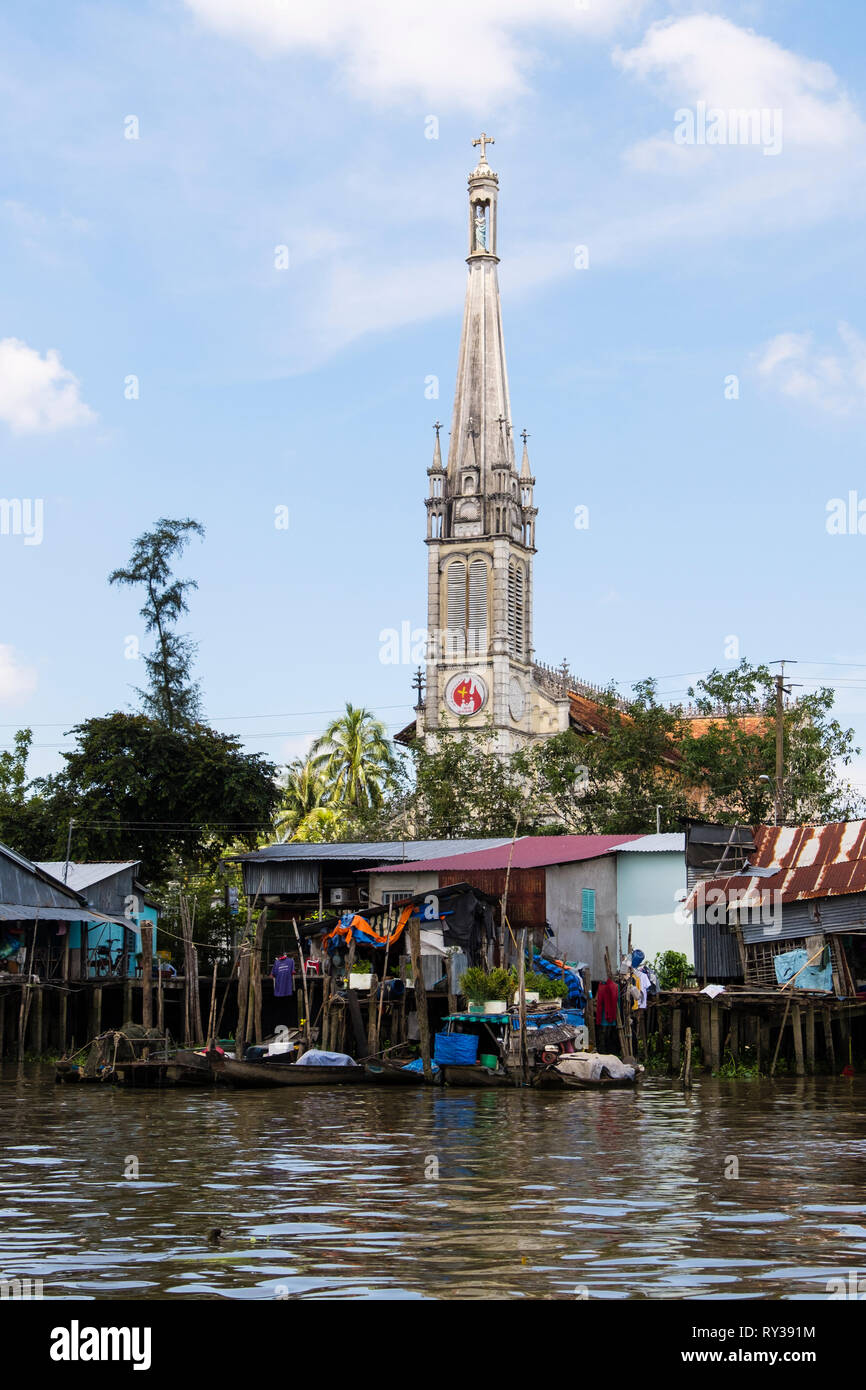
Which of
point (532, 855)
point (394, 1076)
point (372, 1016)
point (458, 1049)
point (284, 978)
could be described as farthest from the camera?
point (532, 855)

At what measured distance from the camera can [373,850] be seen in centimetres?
4809

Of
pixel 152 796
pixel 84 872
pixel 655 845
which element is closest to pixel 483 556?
pixel 152 796

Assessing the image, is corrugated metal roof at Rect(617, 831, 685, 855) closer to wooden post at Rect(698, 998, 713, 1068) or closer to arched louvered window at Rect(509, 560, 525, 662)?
wooden post at Rect(698, 998, 713, 1068)

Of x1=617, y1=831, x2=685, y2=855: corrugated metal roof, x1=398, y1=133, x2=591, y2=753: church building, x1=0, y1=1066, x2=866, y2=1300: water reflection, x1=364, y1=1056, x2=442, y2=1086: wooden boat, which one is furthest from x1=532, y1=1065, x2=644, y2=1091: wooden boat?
x1=398, y1=133, x2=591, y2=753: church building

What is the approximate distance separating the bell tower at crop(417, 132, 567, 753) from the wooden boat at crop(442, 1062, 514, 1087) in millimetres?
51100

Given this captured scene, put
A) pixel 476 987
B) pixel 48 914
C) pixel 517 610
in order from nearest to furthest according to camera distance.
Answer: pixel 476 987 → pixel 48 914 → pixel 517 610

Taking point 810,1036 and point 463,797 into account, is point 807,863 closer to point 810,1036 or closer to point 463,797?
point 810,1036

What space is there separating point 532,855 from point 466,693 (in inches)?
1658

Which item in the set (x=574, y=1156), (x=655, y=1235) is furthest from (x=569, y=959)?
(x=655, y=1235)
